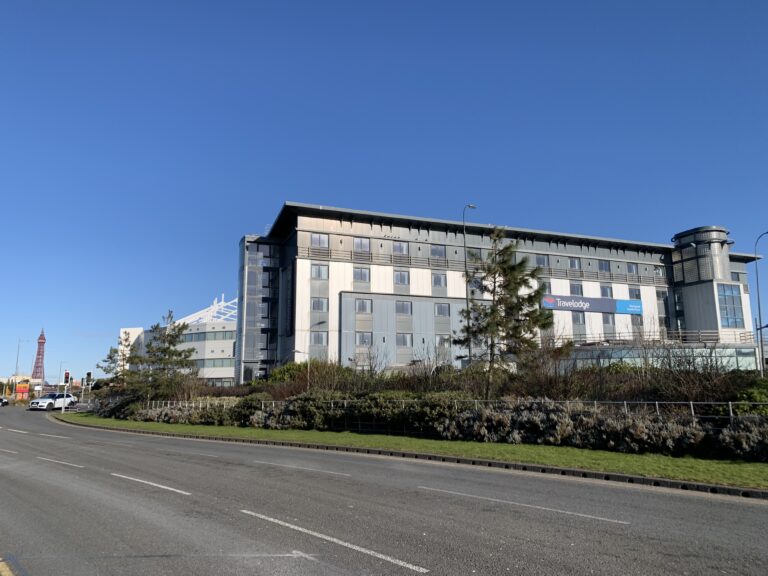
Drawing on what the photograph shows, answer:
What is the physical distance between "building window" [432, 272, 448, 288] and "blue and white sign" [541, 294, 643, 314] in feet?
38.0

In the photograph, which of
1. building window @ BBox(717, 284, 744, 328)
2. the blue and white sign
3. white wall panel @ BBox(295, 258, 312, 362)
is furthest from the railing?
building window @ BBox(717, 284, 744, 328)

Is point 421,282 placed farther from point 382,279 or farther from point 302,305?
point 302,305

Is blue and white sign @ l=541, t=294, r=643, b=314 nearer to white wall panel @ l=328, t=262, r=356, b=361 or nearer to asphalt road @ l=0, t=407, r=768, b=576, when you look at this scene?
white wall panel @ l=328, t=262, r=356, b=361

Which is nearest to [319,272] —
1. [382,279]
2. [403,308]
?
[382,279]

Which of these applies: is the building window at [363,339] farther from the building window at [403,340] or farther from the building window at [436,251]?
the building window at [436,251]

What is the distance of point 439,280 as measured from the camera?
62.2 m

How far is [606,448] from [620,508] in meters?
8.83

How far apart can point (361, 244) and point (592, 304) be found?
2912 centimetres

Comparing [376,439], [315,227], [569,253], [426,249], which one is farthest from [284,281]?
[376,439]

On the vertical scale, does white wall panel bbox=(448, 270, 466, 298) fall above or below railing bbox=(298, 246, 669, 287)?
below

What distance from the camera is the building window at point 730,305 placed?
216ft

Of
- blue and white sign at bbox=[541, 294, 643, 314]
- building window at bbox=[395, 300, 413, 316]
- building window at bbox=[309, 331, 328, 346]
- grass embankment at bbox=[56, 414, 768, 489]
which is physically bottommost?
grass embankment at bbox=[56, 414, 768, 489]

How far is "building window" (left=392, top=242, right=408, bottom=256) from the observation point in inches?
2419

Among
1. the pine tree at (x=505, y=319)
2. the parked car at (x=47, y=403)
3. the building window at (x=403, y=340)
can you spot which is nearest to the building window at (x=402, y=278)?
the building window at (x=403, y=340)
